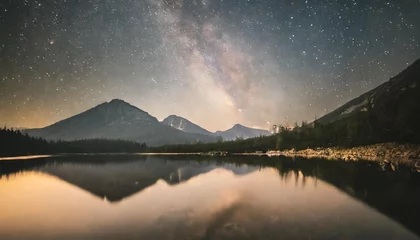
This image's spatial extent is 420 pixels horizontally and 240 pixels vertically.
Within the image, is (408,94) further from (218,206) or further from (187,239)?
(187,239)

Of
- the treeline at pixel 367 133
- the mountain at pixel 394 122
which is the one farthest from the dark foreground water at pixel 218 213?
the mountain at pixel 394 122

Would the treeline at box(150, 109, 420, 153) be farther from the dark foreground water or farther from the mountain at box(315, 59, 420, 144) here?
the dark foreground water

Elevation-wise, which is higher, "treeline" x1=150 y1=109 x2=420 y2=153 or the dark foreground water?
"treeline" x1=150 y1=109 x2=420 y2=153

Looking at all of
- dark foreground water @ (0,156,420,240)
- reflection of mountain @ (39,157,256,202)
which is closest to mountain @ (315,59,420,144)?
reflection of mountain @ (39,157,256,202)

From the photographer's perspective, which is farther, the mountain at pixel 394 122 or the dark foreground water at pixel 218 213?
the mountain at pixel 394 122

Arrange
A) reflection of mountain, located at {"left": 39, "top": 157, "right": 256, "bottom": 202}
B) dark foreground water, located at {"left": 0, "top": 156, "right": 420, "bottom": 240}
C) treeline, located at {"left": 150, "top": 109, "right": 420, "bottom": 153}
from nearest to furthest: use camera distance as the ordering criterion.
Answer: dark foreground water, located at {"left": 0, "top": 156, "right": 420, "bottom": 240}
reflection of mountain, located at {"left": 39, "top": 157, "right": 256, "bottom": 202}
treeline, located at {"left": 150, "top": 109, "right": 420, "bottom": 153}

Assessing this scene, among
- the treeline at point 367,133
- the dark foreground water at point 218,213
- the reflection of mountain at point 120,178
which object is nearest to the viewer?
the dark foreground water at point 218,213

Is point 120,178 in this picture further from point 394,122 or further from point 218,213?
point 394,122

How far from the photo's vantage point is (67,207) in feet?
77.3

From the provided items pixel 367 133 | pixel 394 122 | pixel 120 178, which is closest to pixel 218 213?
pixel 120 178

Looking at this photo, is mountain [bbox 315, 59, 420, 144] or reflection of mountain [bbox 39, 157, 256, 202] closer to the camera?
reflection of mountain [bbox 39, 157, 256, 202]

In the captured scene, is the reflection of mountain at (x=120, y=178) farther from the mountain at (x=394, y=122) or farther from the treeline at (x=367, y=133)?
the mountain at (x=394, y=122)

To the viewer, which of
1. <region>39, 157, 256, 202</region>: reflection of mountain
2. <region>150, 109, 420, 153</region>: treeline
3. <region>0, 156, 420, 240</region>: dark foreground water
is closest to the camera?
<region>0, 156, 420, 240</region>: dark foreground water

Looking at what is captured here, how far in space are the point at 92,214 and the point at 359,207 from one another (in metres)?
16.4
